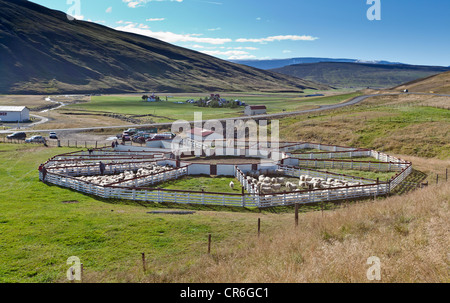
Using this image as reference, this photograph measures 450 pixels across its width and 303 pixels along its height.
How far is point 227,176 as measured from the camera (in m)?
35.2

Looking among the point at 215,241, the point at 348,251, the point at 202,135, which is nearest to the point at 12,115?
the point at 202,135

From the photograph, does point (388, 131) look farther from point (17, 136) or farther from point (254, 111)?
point (17, 136)

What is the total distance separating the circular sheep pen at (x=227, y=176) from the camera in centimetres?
2547

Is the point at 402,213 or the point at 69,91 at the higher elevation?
the point at 69,91

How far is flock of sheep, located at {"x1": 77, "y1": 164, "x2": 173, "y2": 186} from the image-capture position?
30555mm

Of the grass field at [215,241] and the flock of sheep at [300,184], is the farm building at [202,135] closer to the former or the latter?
the flock of sheep at [300,184]

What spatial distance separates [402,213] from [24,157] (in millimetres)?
43436

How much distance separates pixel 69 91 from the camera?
19100cm

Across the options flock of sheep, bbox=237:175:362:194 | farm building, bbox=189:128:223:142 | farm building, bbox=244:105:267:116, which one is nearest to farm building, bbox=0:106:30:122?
farm building, bbox=189:128:223:142

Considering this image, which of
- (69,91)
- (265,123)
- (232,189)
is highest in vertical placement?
(69,91)

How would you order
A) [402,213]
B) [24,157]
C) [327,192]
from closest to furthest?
[402,213] → [327,192] → [24,157]

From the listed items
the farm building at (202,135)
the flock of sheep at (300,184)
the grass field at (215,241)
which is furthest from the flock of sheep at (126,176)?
the farm building at (202,135)
